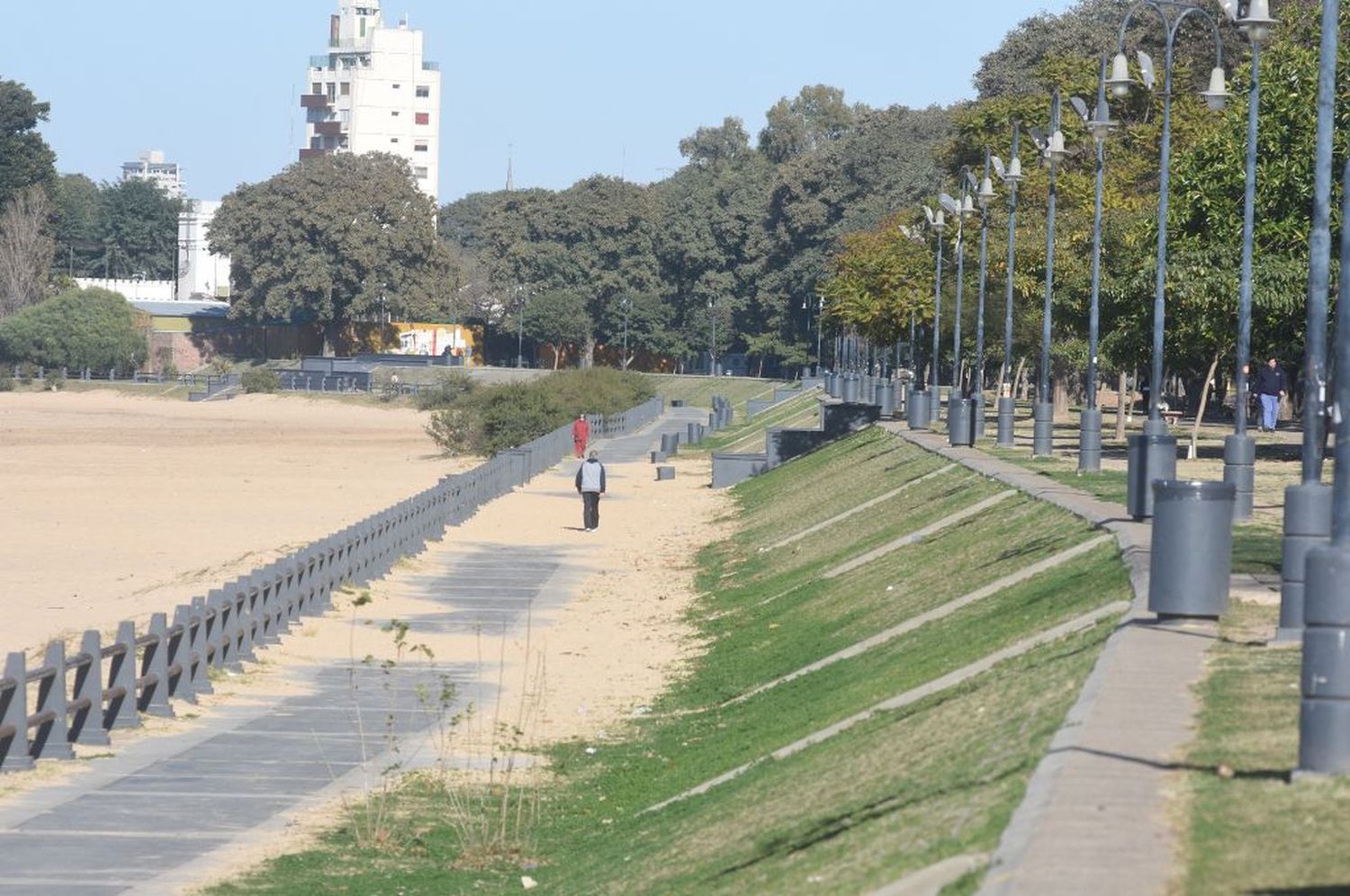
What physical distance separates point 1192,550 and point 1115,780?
531 cm

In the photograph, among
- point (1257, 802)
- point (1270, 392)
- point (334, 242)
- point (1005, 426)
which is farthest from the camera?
point (334, 242)

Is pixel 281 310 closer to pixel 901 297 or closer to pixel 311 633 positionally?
pixel 901 297

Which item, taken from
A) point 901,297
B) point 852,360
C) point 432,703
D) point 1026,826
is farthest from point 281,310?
point 1026,826

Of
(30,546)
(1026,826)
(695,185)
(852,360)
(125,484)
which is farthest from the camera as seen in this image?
(695,185)

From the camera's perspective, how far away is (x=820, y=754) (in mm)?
14992

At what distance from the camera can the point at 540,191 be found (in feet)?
501

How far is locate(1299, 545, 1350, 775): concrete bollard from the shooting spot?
10445 mm

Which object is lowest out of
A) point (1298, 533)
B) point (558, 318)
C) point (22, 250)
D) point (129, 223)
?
point (1298, 533)

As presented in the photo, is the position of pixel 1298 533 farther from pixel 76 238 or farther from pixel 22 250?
pixel 76 238

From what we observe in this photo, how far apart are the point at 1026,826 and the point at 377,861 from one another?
5.76m

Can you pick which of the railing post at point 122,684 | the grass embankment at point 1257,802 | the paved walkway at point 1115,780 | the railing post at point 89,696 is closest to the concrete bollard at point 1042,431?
the railing post at point 122,684

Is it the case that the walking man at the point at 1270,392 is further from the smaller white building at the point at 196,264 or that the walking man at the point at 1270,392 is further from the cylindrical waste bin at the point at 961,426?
the smaller white building at the point at 196,264

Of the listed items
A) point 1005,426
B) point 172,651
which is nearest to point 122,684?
point 172,651

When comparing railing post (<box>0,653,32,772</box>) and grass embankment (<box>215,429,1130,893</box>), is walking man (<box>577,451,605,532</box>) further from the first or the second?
railing post (<box>0,653,32,772</box>)
